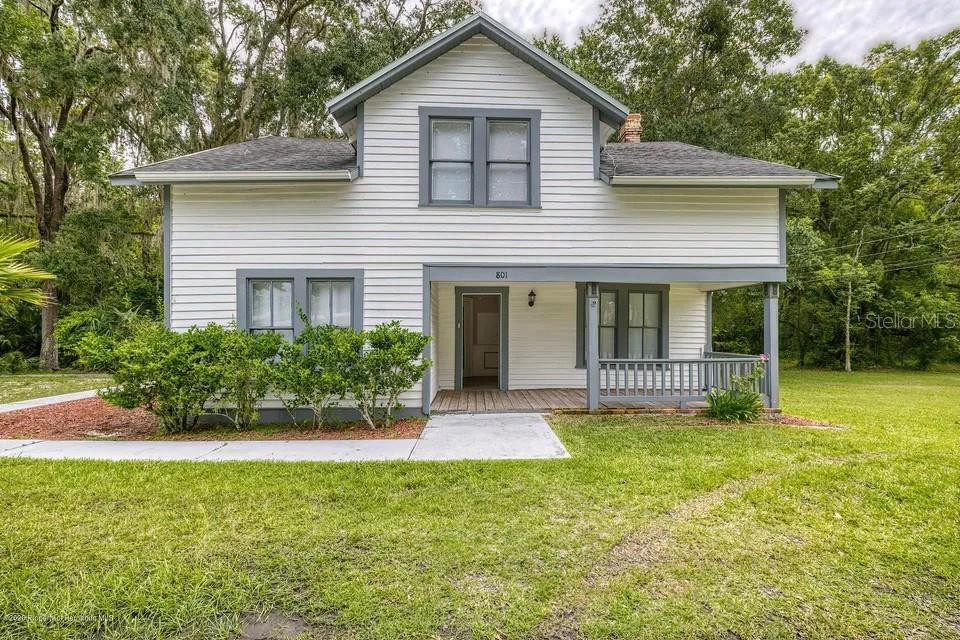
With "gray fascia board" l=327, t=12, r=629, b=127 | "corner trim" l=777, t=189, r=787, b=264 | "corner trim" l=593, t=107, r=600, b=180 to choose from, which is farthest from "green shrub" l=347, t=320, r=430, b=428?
"corner trim" l=777, t=189, r=787, b=264

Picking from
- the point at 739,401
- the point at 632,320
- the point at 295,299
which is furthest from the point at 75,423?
the point at 739,401

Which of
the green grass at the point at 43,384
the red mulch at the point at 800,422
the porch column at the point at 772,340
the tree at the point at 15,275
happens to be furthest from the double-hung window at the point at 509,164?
the green grass at the point at 43,384

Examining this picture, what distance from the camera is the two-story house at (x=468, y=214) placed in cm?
657

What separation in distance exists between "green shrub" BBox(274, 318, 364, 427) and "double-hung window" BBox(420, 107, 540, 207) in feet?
8.50

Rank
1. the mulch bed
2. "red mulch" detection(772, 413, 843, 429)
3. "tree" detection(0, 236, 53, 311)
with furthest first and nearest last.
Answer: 1. "red mulch" detection(772, 413, 843, 429)
2. the mulch bed
3. "tree" detection(0, 236, 53, 311)

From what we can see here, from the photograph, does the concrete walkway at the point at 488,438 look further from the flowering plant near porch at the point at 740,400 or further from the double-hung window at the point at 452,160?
the double-hung window at the point at 452,160

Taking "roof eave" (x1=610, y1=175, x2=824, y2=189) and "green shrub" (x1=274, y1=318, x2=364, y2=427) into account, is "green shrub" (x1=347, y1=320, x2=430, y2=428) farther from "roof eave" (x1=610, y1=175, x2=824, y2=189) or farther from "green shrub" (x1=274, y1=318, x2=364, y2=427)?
"roof eave" (x1=610, y1=175, x2=824, y2=189)

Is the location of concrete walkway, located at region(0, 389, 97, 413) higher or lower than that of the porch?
lower

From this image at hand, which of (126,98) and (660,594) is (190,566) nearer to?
(660,594)

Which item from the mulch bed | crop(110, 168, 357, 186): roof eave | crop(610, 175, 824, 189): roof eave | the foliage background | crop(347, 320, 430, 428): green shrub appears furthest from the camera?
the foliage background

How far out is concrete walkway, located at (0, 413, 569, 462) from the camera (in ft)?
15.7

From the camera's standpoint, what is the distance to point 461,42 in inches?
265

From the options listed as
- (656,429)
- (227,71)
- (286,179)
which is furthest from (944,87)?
(227,71)

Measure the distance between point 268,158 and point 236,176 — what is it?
1.05 meters
